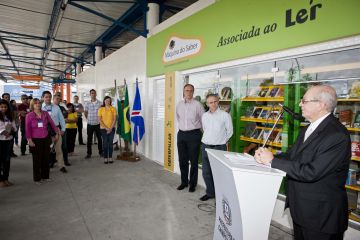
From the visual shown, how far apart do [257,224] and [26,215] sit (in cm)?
283

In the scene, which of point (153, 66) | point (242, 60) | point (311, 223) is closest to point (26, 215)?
point (311, 223)

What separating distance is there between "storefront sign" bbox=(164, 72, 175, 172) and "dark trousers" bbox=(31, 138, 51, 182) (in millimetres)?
2178

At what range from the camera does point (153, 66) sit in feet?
18.5

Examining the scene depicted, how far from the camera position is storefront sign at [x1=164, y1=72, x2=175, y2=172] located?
4.87 meters

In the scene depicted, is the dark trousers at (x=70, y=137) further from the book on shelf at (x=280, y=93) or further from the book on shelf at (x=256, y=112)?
the book on shelf at (x=280, y=93)

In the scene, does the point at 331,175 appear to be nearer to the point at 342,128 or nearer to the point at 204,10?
the point at 342,128

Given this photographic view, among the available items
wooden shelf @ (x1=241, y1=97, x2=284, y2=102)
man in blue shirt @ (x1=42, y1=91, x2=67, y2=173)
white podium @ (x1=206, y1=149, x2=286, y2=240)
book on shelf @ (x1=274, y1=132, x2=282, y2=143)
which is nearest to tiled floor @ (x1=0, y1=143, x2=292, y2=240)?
man in blue shirt @ (x1=42, y1=91, x2=67, y2=173)

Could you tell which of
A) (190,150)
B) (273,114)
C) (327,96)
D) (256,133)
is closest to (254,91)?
(273,114)

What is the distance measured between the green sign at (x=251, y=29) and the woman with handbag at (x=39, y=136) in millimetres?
2469

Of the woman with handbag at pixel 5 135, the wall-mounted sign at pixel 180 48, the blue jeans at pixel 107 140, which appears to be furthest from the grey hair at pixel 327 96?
the blue jeans at pixel 107 140

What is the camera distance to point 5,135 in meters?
3.80

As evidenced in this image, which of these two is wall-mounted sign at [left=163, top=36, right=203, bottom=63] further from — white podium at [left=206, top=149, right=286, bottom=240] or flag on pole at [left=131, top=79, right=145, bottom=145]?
white podium at [left=206, top=149, right=286, bottom=240]

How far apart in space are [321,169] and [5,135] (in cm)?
426

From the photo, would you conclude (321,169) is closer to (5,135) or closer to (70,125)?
(5,135)
